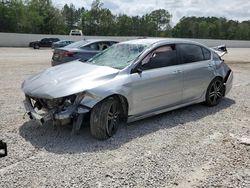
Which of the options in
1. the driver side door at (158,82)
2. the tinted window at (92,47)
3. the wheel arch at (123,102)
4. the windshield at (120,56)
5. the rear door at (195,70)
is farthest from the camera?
the tinted window at (92,47)

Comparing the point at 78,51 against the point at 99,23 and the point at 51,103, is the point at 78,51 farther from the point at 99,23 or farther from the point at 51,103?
the point at 99,23

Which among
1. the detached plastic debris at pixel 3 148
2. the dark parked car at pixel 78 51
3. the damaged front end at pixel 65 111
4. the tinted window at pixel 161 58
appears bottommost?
the detached plastic debris at pixel 3 148

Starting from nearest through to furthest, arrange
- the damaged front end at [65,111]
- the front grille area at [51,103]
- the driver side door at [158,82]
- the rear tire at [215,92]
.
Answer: the damaged front end at [65,111]
the front grille area at [51,103]
the driver side door at [158,82]
the rear tire at [215,92]

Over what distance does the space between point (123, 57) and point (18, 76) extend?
6597mm

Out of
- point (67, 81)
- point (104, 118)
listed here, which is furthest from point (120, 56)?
point (104, 118)

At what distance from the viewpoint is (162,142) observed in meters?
4.98

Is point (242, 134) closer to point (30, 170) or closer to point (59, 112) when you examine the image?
point (59, 112)

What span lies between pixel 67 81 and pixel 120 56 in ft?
4.56

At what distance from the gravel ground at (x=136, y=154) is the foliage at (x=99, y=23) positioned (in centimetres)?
5022

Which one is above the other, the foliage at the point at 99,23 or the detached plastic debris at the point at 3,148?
the foliage at the point at 99,23

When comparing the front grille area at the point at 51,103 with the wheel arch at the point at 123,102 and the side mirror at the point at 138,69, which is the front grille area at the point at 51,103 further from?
the side mirror at the point at 138,69

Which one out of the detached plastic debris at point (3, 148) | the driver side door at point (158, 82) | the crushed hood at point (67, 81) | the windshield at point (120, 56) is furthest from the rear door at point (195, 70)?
the detached plastic debris at point (3, 148)

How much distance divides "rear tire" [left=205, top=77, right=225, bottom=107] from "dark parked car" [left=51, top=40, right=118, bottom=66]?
5410mm

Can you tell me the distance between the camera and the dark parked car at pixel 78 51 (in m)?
11.5
